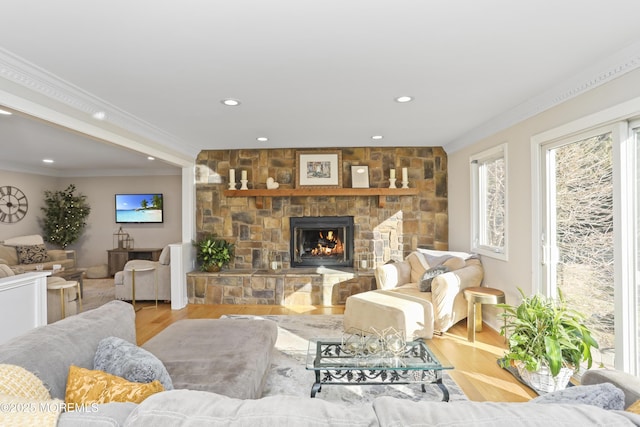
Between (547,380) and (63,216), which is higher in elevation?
(63,216)

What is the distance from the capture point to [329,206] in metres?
5.39

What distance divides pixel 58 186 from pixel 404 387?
8402 millimetres

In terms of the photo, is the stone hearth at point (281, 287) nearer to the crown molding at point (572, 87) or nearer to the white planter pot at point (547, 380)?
the crown molding at point (572, 87)

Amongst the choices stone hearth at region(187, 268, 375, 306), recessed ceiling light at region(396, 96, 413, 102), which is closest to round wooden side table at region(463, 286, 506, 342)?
stone hearth at region(187, 268, 375, 306)

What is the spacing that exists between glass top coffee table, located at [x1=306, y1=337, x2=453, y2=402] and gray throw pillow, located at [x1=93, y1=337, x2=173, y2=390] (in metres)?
1.07

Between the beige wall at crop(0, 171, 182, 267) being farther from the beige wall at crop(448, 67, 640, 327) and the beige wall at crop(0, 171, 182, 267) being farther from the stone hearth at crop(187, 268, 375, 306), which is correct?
the beige wall at crop(448, 67, 640, 327)

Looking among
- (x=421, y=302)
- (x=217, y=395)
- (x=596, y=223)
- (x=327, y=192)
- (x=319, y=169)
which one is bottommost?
(x=421, y=302)

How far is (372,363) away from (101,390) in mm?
1594

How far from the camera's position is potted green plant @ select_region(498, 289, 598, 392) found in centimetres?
234

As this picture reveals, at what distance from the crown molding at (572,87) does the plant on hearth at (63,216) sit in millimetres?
7832

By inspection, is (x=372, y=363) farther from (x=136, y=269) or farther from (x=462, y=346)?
(x=136, y=269)

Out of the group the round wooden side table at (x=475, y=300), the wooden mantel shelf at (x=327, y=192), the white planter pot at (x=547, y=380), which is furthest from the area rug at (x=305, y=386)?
the wooden mantel shelf at (x=327, y=192)

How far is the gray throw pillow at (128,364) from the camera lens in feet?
4.54

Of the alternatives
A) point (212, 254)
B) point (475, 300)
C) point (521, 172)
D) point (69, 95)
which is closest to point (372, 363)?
point (475, 300)
